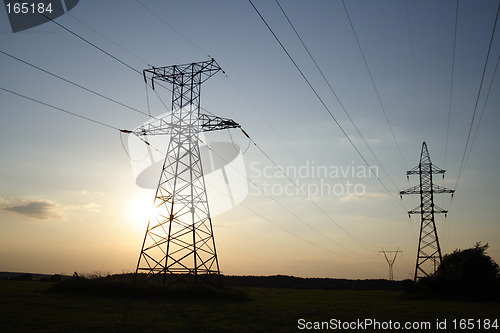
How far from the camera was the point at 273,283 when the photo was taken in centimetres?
15050

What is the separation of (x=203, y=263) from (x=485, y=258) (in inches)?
1525

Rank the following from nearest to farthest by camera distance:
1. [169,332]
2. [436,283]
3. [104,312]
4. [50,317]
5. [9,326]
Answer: [9,326] < [169,332] < [50,317] < [104,312] < [436,283]

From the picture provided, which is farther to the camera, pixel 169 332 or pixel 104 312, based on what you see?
pixel 104 312

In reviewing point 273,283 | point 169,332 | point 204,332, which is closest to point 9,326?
point 169,332

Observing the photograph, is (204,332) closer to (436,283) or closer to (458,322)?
(458,322)

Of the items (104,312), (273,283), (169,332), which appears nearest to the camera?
(169,332)

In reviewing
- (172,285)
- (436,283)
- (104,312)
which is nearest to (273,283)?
(436,283)

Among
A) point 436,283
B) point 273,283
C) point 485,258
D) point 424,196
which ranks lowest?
point 273,283

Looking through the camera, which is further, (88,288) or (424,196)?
(424,196)

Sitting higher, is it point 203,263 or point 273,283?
point 203,263

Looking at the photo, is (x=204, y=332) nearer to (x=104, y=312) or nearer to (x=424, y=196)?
(x=104, y=312)

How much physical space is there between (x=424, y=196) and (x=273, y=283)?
108 m

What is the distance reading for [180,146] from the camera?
31.4 m

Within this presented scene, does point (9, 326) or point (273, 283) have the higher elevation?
point (9, 326)
